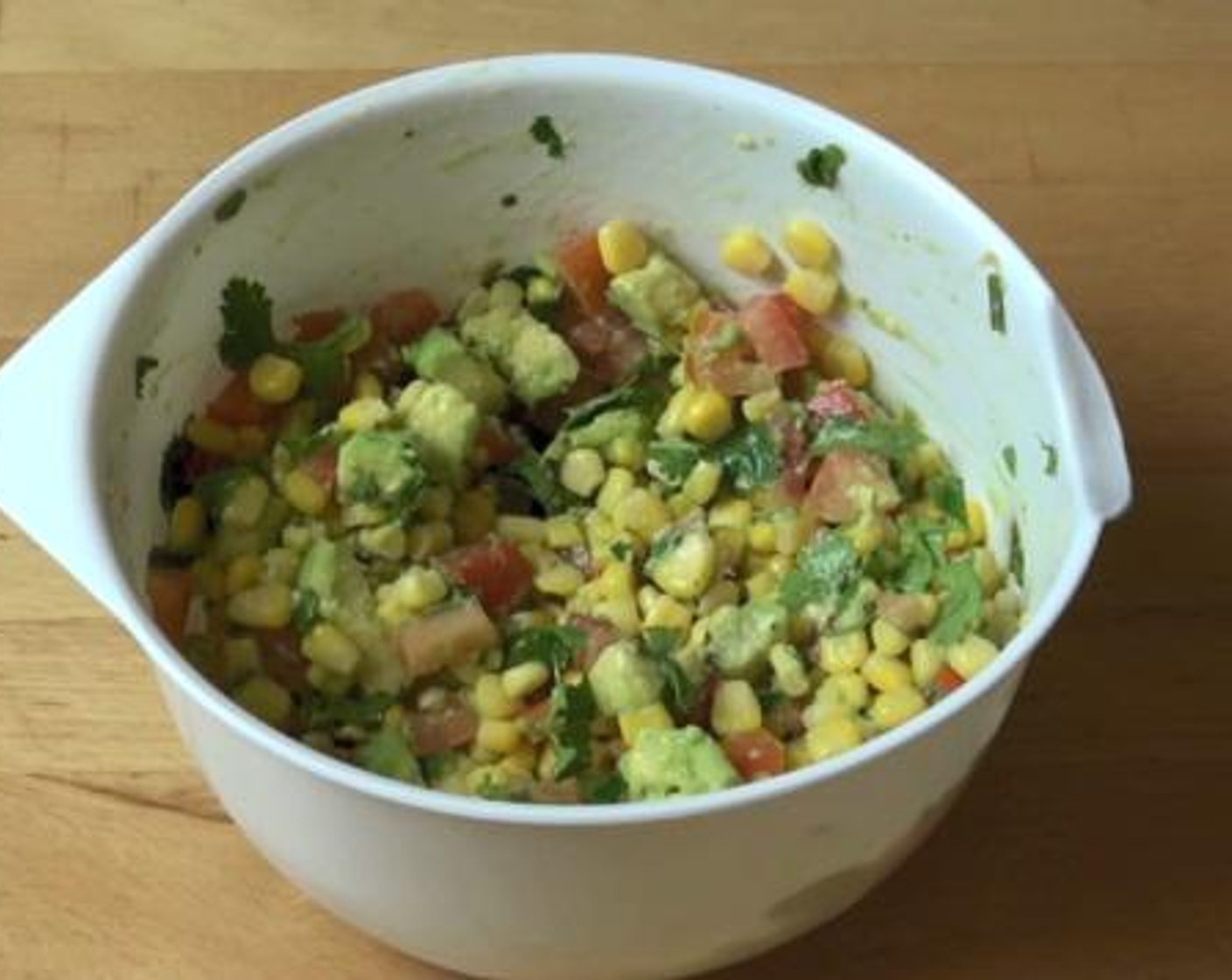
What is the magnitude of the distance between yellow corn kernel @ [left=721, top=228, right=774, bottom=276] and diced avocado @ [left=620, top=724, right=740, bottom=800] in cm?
27

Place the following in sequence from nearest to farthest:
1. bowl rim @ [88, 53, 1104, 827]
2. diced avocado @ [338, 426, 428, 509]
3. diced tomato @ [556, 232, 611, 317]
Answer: bowl rim @ [88, 53, 1104, 827] → diced avocado @ [338, 426, 428, 509] → diced tomato @ [556, 232, 611, 317]

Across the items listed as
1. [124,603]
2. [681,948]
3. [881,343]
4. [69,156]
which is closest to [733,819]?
[681,948]

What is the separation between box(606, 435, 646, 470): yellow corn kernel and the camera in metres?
1.12

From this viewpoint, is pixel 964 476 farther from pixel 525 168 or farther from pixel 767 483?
pixel 525 168

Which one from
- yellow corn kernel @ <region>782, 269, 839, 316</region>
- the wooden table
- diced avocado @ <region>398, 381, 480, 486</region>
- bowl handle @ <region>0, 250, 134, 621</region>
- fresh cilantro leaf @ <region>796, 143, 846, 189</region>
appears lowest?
the wooden table

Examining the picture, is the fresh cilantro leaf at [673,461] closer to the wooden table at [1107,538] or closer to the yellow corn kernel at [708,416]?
the yellow corn kernel at [708,416]

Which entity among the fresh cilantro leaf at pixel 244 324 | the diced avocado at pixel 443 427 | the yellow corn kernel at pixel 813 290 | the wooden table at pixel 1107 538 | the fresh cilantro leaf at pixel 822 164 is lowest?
the wooden table at pixel 1107 538

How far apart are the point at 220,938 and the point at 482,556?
0.20 m

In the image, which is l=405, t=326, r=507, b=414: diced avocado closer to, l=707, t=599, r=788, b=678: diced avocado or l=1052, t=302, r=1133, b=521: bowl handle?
l=707, t=599, r=788, b=678: diced avocado

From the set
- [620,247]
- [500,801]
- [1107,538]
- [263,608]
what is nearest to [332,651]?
[263,608]

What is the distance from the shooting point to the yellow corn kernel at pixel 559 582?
108cm

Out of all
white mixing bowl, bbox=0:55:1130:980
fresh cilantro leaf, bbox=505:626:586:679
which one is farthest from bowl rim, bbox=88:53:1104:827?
fresh cilantro leaf, bbox=505:626:586:679

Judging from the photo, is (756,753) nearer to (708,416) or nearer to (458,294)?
(708,416)

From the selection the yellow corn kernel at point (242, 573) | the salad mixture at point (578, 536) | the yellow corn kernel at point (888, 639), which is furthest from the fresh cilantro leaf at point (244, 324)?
the yellow corn kernel at point (888, 639)
